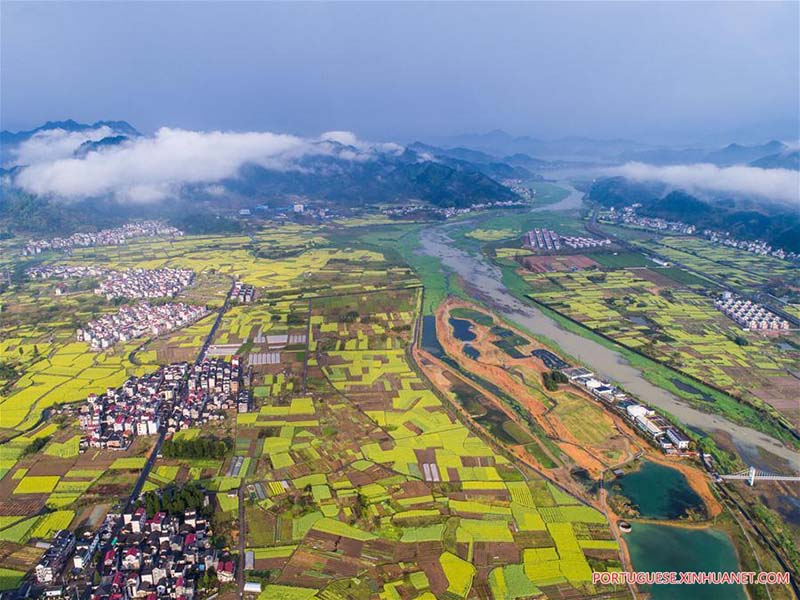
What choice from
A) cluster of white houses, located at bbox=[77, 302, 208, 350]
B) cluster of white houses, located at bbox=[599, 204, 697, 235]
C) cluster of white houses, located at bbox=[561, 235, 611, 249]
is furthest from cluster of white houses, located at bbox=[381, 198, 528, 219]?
cluster of white houses, located at bbox=[77, 302, 208, 350]

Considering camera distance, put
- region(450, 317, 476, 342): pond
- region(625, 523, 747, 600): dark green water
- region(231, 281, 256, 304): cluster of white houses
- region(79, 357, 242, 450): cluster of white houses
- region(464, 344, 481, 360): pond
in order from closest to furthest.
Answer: region(625, 523, 747, 600): dark green water, region(79, 357, 242, 450): cluster of white houses, region(464, 344, 481, 360): pond, region(450, 317, 476, 342): pond, region(231, 281, 256, 304): cluster of white houses

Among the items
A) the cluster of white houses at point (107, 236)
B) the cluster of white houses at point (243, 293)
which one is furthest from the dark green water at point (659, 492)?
the cluster of white houses at point (107, 236)

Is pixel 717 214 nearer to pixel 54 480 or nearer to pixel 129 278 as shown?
pixel 129 278

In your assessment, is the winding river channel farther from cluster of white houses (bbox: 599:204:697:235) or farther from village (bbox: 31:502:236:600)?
cluster of white houses (bbox: 599:204:697:235)

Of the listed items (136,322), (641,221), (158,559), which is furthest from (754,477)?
(641,221)

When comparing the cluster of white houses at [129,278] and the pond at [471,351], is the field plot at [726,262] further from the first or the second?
the cluster of white houses at [129,278]

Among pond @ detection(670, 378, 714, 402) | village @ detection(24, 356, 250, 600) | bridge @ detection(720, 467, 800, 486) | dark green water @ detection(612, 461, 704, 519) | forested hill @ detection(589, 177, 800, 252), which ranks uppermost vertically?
forested hill @ detection(589, 177, 800, 252)
